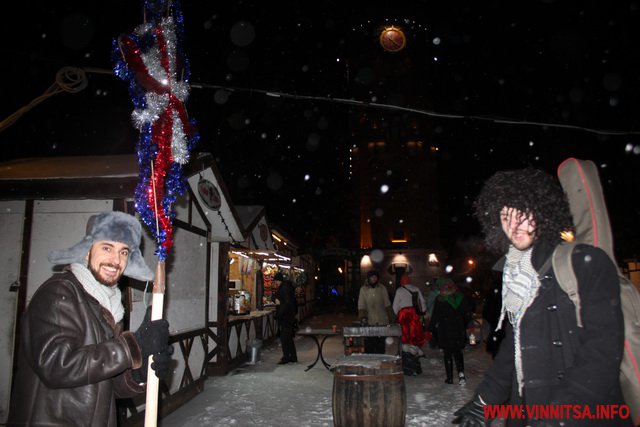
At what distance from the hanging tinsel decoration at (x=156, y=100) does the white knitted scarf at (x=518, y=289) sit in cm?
211

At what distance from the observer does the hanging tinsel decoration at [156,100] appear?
2.65 metres

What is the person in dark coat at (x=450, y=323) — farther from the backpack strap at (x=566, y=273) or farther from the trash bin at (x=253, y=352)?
the backpack strap at (x=566, y=273)

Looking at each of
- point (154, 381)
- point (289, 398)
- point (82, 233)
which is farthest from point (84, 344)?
point (289, 398)

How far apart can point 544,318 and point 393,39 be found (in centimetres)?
3533

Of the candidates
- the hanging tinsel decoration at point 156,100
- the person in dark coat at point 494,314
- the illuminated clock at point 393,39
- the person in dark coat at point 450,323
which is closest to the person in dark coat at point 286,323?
the person in dark coat at point 450,323

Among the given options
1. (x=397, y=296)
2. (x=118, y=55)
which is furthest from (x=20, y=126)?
(x=397, y=296)

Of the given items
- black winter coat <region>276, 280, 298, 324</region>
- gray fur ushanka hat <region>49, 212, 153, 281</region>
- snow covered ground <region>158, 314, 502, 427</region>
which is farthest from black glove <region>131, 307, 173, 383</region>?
black winter coat <region>276, 280, 298, 324</region>

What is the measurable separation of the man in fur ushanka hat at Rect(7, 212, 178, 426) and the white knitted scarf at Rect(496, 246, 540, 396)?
6.37 feet

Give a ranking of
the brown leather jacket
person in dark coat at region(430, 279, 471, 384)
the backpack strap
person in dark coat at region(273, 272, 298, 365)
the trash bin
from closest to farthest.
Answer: the backpack strap → the brown leather jacket → person in dark coat at region(430, 279, 471, 384) → person in dark coat at region(273, 272, 298, 365) → the trash bin

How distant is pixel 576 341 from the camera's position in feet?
5.71

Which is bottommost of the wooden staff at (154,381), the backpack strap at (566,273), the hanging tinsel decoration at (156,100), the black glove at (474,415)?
the black glove at (474,415)

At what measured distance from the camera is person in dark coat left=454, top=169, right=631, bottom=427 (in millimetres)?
1598

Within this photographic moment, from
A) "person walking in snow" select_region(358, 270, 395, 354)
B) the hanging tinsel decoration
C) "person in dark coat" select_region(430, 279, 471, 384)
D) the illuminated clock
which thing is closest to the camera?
the hanging tinsel decoration

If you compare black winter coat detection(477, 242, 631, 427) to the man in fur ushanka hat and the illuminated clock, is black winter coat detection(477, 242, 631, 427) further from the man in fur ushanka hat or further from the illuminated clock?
the illuminated clock
